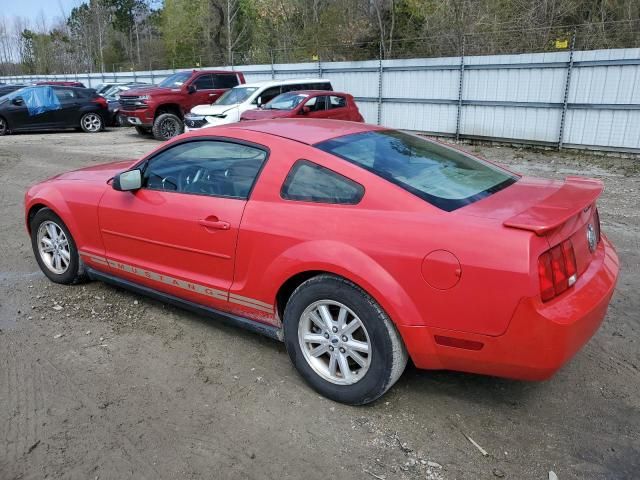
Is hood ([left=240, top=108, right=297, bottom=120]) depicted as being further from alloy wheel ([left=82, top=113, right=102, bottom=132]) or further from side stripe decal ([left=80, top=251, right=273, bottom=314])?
side stripe decal ([left=80, top=251, right=273, bottom=314])

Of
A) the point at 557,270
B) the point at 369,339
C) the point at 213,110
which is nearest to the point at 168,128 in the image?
the point at 213,110

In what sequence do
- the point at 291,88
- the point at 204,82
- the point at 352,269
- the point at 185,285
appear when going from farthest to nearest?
the point at 204,82 < the point at 291,88 < the point at 185,285 < the point at 352,269

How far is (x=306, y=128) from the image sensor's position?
3547mm

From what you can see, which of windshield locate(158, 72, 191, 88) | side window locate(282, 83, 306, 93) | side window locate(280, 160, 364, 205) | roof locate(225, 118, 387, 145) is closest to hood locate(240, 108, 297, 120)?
side window locate(282, 83, 306, 93)

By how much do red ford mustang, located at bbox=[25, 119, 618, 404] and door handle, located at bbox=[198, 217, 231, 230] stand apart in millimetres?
17

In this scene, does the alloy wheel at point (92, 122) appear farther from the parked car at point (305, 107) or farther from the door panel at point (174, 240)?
the door panel at point (174, 240)

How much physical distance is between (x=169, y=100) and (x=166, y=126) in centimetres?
77

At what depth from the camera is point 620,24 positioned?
14.1m

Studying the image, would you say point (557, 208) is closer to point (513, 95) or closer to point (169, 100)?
point (513, 95)

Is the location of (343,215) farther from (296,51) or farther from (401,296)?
(296,51)

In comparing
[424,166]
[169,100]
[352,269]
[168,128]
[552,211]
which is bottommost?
[168,128]


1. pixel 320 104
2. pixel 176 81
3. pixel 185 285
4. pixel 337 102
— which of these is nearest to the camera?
pixel 185 285

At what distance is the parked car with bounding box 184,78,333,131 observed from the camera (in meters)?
13.9

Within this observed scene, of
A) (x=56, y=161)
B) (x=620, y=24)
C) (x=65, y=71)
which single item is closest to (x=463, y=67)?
(x=620, y=24)
